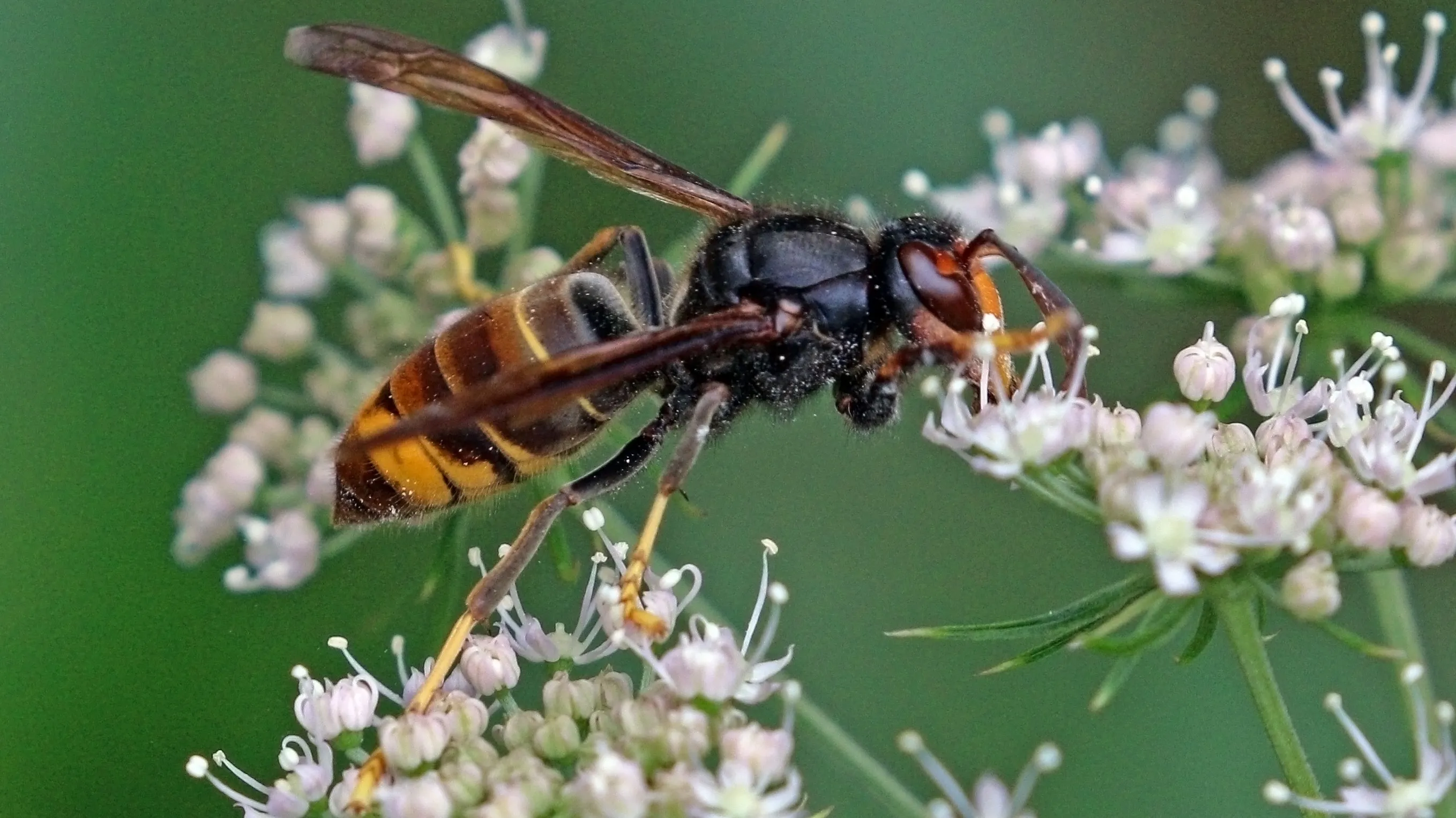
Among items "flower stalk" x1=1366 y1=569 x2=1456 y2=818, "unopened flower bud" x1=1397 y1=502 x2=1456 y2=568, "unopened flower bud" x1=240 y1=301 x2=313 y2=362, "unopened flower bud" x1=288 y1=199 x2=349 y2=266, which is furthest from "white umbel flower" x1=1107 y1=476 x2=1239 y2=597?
"unopened flower bud" x1=240 y1=301 x2=313 y2=362

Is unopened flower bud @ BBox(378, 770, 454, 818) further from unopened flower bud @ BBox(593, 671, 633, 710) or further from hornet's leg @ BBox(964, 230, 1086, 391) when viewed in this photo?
hornet's leg @ BBox(964, 230, 1086, 391)

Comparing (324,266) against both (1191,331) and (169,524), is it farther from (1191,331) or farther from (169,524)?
(1191,331)

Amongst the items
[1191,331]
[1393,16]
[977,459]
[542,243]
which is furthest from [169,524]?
[1393,16]

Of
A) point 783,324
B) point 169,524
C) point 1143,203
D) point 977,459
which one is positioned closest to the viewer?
point 977,459

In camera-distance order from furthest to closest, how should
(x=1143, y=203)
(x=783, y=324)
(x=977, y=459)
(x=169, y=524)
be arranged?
(x=169, y=524) → (x=1143, y=203) → (x=783, y=324) → (x=977, y=459)

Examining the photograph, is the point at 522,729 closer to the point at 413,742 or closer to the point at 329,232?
the point at 413,742

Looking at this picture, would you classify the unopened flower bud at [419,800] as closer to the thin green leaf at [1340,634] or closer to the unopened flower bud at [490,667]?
the unopened flower bud at [490,667]

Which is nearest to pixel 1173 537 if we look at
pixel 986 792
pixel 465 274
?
pixel 986 792
